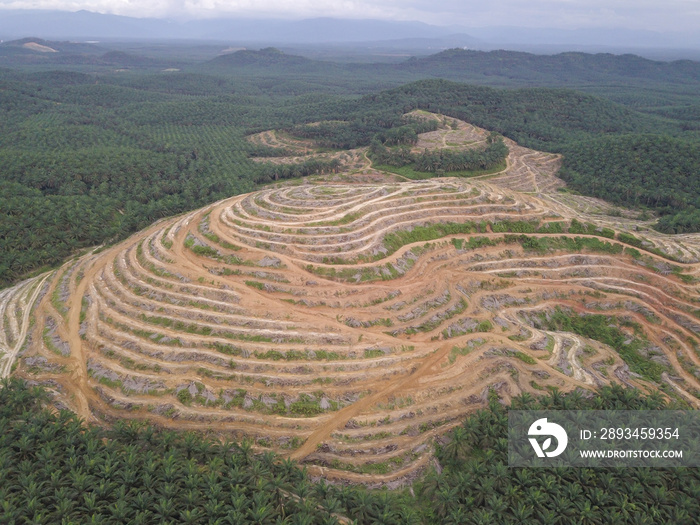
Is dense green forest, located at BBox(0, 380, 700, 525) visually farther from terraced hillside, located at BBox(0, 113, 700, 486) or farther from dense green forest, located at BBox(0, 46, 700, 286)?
dense green forest, located at BBox(0, 46, 700, 286)

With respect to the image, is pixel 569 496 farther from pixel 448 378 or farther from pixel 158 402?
pixel 158 402

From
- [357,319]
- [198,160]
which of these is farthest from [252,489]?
[198,160]

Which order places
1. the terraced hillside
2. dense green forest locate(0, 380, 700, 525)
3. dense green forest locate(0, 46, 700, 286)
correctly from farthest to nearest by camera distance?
dense green forest locate(0, 46, 700, 286) → the terraced hillside → dense green forest locate(0, 380, 700, 525)

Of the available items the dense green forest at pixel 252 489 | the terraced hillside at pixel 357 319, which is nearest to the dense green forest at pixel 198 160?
the terraced hillside at pixel 357 319

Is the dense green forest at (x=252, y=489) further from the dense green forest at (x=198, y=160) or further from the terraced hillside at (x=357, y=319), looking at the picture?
the dense green forest at (x=198, y=160)

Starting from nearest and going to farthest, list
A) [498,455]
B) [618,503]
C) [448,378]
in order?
[618,503], [498,455], [448,378]

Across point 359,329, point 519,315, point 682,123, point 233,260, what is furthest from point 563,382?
point 682,123

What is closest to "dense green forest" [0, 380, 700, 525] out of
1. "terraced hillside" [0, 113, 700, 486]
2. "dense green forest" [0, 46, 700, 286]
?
"terraced hillside" [0, 113, 700, 486]

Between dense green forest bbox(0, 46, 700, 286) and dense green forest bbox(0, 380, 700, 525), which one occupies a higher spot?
dense green forest bbox(0, 46, 700, 286)
